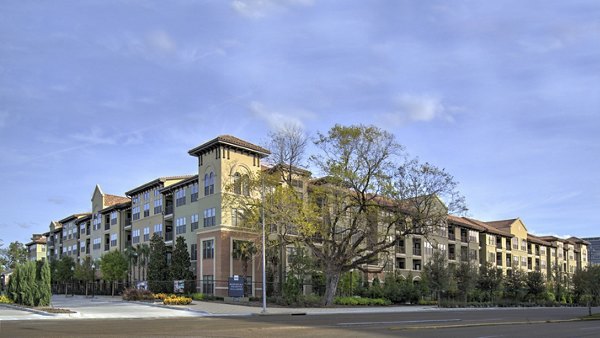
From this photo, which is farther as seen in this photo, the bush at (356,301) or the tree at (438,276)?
the tree at (438,276)

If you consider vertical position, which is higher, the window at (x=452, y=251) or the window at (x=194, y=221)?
the window at (x=194, y=221)

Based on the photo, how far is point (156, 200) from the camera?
6925cm

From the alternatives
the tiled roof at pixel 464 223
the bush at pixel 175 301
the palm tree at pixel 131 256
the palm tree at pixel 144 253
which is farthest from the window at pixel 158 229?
the tiled roof at pixel 464 223

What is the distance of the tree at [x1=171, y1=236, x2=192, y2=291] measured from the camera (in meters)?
57.2

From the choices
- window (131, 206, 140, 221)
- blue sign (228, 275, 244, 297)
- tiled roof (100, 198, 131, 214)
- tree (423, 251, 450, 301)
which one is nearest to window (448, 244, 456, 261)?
tree (423, 251, 450, 301)

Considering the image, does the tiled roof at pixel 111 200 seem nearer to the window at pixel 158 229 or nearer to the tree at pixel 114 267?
the tree at pixel 114 267

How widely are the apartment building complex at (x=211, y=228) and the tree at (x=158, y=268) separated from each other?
8.95 feet

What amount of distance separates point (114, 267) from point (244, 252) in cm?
2236

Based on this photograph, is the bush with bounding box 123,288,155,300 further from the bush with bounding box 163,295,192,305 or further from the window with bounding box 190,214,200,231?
the window with bounding box 190,214,200,231

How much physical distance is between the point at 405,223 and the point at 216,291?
1885cm

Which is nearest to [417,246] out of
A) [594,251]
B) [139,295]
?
[139,295]

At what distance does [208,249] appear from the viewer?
56.7 metres

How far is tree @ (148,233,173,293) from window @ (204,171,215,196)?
778 cm

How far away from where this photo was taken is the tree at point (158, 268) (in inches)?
2242
